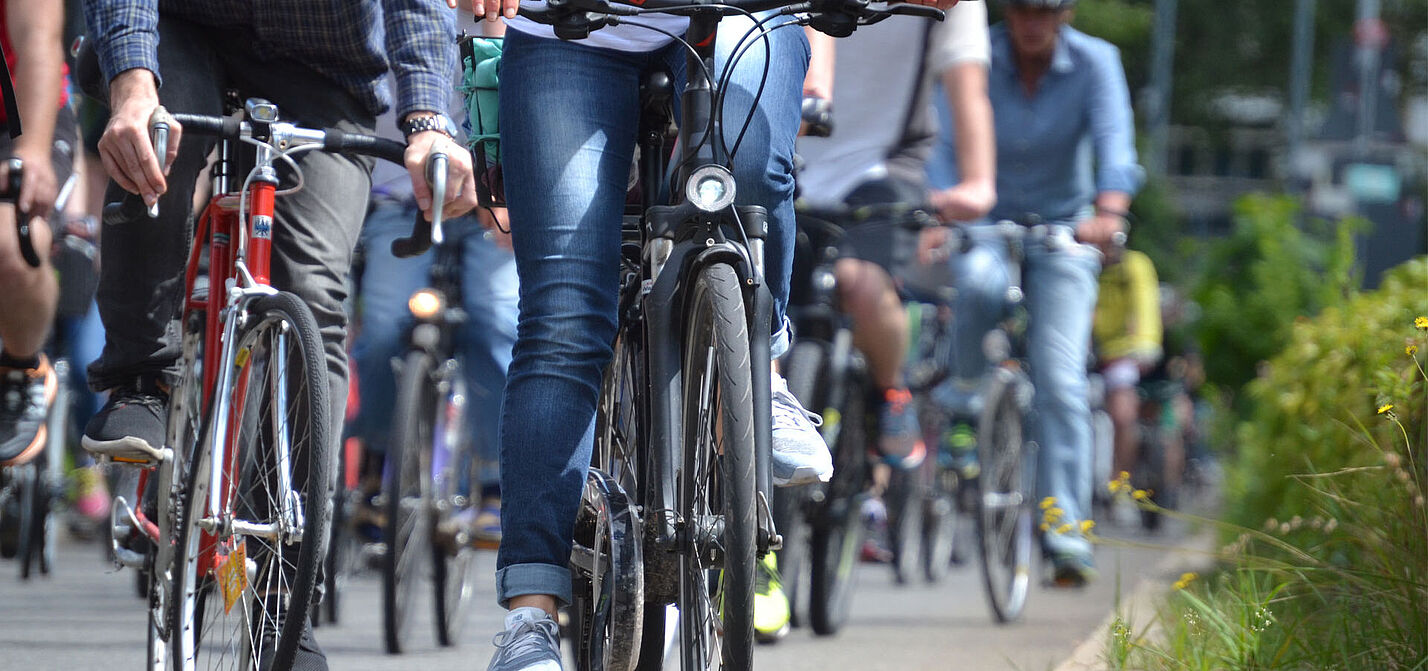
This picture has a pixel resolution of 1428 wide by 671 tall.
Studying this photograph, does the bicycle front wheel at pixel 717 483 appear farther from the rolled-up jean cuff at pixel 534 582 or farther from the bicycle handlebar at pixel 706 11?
the bicycle handlebar at pixel 706 11

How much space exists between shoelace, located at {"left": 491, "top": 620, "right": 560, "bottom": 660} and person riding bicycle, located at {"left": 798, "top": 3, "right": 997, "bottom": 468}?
2.81m

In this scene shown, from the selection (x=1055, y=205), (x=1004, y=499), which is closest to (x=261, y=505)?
(x=1004, y=499)

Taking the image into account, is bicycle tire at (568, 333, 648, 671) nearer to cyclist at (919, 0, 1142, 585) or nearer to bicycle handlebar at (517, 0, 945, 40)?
bicycle handlebar at (517, 0, 945, 40)

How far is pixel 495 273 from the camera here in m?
5.93

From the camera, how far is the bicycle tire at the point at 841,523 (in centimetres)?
587

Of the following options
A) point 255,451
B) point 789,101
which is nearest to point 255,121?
point 255,451

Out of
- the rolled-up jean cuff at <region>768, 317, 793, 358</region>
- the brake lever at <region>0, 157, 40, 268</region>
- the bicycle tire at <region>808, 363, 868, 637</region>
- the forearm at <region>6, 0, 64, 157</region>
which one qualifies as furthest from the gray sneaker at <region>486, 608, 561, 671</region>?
the bicycle tire at <region>808, 363, 868, 637</region>

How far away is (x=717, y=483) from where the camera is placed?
3.05 metres

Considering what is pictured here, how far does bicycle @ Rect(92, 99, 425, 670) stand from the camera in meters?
3.26

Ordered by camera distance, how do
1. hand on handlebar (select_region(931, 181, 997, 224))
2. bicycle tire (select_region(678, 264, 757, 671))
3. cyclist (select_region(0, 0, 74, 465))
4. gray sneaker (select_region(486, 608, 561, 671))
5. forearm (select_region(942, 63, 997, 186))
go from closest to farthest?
bicycle tire (select_region(678, 264, 757, 671)) < gray sneaker (select_region(486, 608, 561, 671)) < cyclist (select_region(0, 0, 74, 465)) < hand on handlebar (select_region(931, 181, 997, 224)) < forearm (select_region(942, 63, 997, 186))

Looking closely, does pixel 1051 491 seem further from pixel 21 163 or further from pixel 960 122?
pixel 21 163

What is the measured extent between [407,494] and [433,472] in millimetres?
227

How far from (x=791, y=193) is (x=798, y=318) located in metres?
2.46

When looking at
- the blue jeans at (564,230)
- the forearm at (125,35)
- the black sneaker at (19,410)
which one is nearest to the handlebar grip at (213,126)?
the forearm at (125,35)
